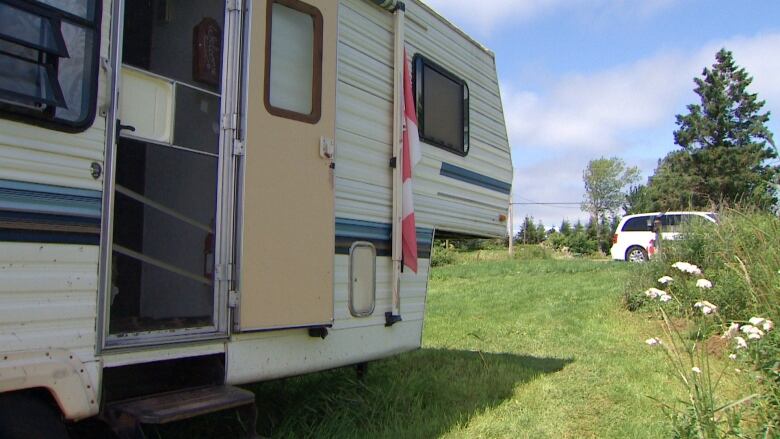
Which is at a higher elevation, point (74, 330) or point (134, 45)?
point (134, 45)

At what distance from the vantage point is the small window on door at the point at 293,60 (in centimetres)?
345

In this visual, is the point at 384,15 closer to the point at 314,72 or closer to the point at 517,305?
the point at 314,72

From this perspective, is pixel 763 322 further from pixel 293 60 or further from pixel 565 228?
pixel 565 228

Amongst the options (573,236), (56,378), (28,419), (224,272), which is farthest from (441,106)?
(573,236)

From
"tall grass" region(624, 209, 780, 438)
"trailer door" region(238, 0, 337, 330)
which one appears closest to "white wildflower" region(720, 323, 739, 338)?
"tall grass" region(624, 209, 780, 438)

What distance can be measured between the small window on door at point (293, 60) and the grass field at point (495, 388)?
1.88m

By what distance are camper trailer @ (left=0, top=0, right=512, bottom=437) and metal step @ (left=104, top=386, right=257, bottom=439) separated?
14 mm

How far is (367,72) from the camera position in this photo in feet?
14.0

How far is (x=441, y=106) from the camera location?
507cm

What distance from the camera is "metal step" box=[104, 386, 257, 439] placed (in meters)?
2.64

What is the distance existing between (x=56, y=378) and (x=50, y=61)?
1.22 m

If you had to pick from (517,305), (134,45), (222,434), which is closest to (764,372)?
(222,434)

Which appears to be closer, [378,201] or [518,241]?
[378,201]

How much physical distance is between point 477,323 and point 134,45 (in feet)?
19.6
